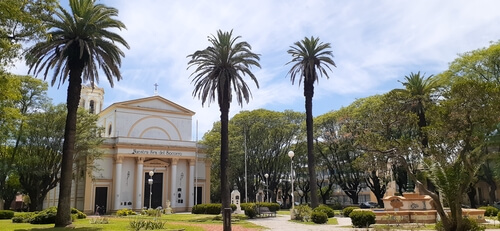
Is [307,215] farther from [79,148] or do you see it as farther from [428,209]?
[79,148]

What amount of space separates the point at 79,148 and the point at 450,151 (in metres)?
31.9

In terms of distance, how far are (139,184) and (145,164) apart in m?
2.61

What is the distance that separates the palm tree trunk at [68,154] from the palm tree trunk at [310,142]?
18.0 meters

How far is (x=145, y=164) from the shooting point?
48.2m

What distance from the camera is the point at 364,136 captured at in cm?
2011

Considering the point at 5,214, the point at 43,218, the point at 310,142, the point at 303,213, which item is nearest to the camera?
the point at 43,218

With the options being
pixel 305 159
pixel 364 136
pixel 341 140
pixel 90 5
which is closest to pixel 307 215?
pixel 364 136

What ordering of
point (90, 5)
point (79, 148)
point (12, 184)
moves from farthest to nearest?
point (12, 184) → point (79, 148) → point (90, 5)

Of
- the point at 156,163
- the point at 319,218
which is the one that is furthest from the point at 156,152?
the point at 319,218

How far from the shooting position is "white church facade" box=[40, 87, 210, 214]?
45.9m

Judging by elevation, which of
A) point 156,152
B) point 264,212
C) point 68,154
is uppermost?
point 156,152

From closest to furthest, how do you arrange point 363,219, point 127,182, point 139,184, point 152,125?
1. point 363,219
2. point 139,184
3. point 127,182
4. point 152,125

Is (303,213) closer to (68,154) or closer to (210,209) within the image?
(210,209)

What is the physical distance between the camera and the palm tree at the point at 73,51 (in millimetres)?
21688
